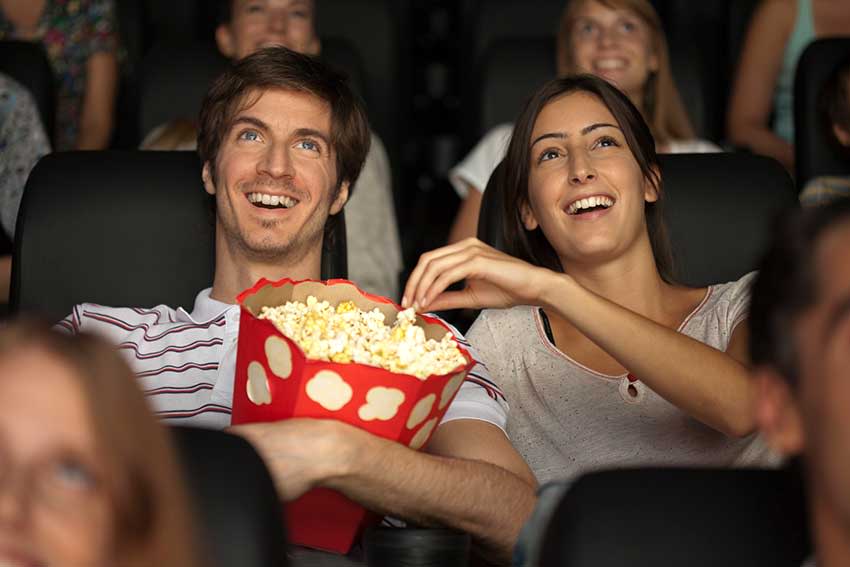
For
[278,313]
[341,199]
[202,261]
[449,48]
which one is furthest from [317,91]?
[449,48]

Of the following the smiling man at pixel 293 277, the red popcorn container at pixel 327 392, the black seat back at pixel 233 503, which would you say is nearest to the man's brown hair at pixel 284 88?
the smiling man at pixel 293 277

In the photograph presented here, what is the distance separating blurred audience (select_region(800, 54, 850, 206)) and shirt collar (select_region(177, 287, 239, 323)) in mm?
1179

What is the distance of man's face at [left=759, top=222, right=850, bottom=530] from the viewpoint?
998 mm

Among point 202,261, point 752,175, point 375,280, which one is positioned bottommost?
point 375,280

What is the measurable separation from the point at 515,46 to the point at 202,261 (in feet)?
4.67

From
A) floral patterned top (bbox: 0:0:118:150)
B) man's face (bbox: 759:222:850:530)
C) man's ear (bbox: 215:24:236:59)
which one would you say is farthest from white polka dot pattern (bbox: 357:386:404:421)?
floral patterned top (bbox: 0:0:118:150)

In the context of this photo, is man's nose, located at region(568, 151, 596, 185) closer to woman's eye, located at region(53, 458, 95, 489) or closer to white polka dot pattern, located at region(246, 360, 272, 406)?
white polka dot pattern, located at region(246, 360, 272, 406)

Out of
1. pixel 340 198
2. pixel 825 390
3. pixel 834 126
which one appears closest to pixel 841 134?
pixel 834 126

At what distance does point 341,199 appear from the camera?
7.00 ft

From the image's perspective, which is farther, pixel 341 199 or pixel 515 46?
pixel 515 46

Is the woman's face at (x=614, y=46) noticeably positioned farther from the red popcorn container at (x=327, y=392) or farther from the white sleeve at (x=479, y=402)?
the red popcorn container at (x=327, y=392)

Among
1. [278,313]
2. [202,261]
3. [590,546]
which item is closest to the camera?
→ [590,546]

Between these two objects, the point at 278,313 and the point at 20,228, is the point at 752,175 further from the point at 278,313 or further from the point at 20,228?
the point at 20,228

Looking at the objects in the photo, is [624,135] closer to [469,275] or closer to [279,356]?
[469,275]
